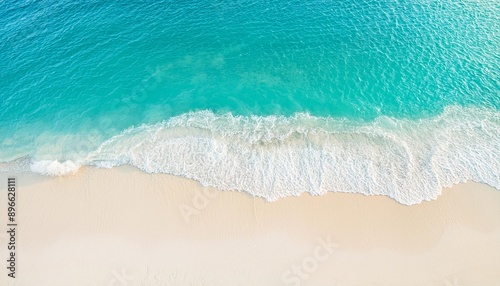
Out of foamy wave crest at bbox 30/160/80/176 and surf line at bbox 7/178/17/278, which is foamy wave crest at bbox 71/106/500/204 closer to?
foamy wave crest at bbox 30/160/80/176

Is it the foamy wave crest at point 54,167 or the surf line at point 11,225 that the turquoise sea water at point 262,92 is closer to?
the foamy wave crest at point 54,167

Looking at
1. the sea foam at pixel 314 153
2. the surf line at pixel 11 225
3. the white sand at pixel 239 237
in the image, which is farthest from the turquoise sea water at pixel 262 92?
the surf line at pixel 11 225

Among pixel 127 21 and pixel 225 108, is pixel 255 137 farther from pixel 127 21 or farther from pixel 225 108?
pixel 127 21

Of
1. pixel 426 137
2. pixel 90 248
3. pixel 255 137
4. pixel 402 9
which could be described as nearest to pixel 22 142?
pixel 90 248

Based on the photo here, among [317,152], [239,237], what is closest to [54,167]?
[239,237]

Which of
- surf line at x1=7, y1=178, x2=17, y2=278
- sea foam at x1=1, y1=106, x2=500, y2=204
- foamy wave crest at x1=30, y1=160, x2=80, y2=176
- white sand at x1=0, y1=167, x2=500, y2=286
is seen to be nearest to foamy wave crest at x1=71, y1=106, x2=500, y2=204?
sea foam at x1=1, y1=106, x2=500, y2=204

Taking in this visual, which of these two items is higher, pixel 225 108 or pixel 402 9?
pixel 402 9
